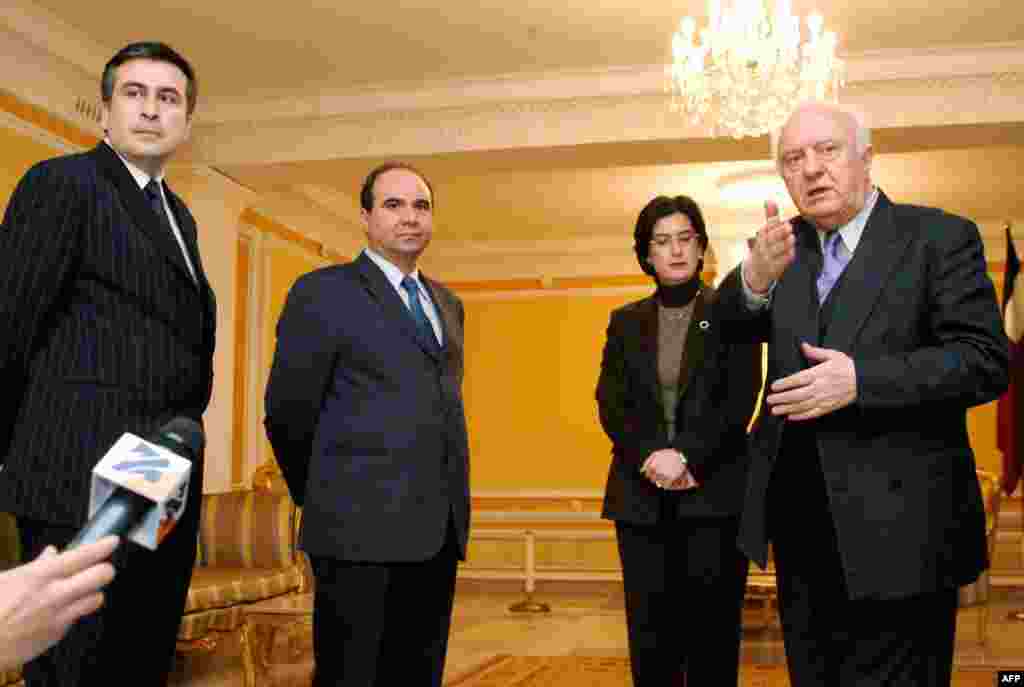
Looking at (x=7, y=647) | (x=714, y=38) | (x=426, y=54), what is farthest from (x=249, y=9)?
(x=7, y=647)

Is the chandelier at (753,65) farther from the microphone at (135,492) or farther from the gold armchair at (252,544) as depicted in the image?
the microphone at (135,492)

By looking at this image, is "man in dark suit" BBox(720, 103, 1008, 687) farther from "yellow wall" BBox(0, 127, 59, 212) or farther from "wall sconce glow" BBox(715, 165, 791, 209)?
"wall sconce glow" BBox(715, 165, 791, 209)

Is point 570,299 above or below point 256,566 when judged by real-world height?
above

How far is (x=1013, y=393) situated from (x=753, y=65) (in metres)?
2.32

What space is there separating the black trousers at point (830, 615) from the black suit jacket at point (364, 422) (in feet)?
2.38

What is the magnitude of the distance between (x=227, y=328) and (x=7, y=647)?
20.8 ft

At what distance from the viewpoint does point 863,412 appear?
165cm

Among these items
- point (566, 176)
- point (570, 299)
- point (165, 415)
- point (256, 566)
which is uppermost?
point (566, 176)

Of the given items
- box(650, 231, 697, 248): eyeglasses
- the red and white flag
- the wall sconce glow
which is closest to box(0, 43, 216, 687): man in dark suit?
box(650, 231, 697, 248): eyeglasses

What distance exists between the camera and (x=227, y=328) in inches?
271

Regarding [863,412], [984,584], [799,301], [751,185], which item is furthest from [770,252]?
[751,185]

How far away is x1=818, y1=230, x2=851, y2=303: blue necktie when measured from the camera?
1.78 m

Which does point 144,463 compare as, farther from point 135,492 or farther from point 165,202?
point 165,202

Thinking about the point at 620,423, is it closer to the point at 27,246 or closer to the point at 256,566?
the point at 27,246
